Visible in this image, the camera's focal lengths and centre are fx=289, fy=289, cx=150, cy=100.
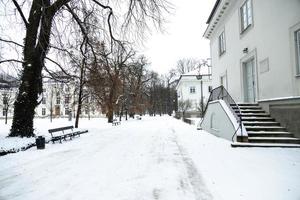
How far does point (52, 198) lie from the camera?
211 inches

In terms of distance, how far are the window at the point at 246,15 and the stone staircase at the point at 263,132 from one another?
5192 millimetres

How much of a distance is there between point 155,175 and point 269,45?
9.44 m

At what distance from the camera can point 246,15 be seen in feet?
54.4

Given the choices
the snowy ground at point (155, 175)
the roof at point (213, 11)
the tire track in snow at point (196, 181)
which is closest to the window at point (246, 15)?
the roof at point (213, 11)

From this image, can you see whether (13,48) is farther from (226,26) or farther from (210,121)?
(226,26)

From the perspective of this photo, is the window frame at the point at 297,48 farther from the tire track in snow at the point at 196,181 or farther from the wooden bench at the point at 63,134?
the wooden bench at the point at 63,134

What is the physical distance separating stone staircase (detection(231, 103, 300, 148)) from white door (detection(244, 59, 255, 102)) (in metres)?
2.23

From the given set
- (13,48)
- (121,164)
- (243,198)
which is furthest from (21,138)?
(243,198)

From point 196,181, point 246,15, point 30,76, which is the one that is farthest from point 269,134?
point 30,76

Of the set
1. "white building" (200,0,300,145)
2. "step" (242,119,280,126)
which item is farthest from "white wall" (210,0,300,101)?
"step" (242,119,280,126)

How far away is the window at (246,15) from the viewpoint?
1591 cm

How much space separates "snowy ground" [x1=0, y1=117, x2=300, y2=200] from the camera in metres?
5.55

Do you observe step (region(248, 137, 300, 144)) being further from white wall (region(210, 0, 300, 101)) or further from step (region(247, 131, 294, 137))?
white wall (region(210, 0, 300, 101))

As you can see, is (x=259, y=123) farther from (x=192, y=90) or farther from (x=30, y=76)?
(x=192, y=90)
